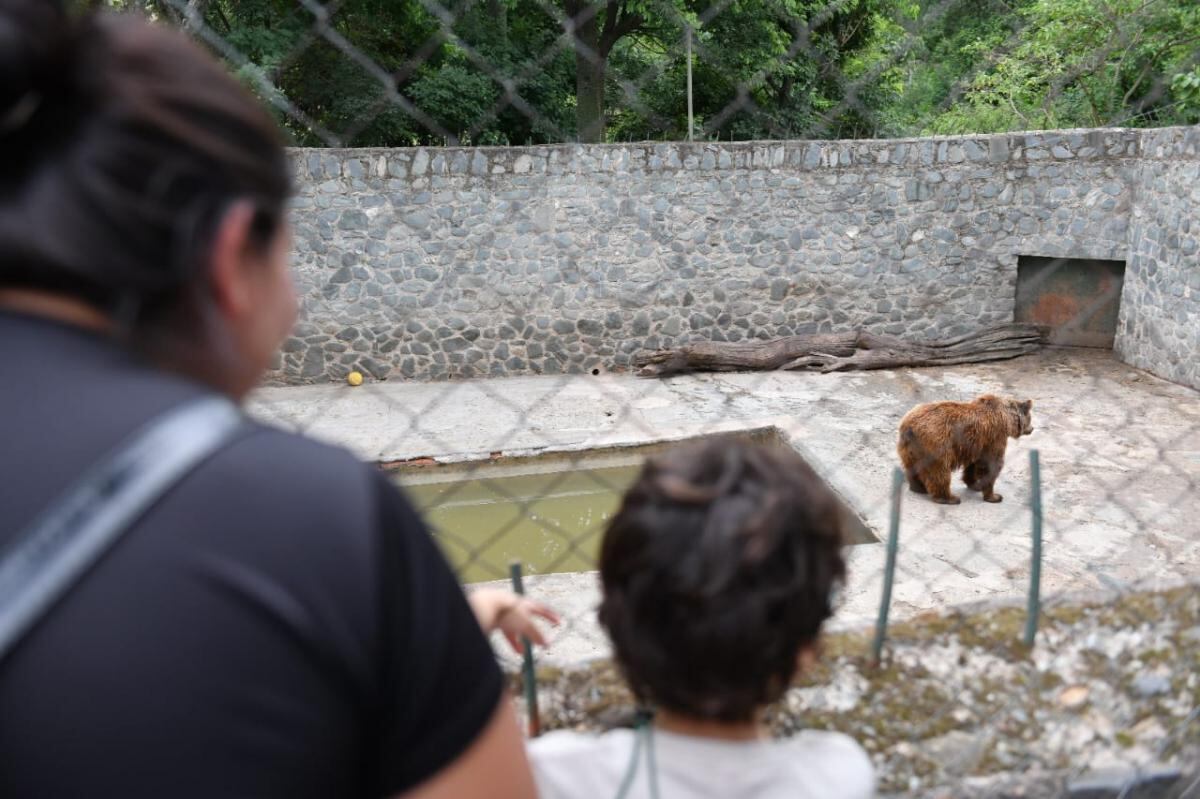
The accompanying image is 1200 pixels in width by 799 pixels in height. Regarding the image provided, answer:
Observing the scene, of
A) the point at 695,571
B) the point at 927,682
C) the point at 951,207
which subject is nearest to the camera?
the point at 695,571

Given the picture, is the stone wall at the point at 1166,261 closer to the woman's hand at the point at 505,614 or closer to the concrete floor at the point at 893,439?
the concrete floor at the point at 893,439

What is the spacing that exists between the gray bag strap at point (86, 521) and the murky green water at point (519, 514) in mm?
3788

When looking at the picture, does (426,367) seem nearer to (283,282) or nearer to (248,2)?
(248,2)

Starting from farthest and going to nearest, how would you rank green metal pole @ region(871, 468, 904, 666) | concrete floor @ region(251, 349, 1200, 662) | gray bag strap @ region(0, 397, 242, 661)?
concrete floor @ region(251, 349, 1200, 662)
green metal pole @ region(871, 468, 904, 666)
gray bag strap @ region(0, 397, 242, 661)

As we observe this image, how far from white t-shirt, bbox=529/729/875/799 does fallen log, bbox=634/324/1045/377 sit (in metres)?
6.58

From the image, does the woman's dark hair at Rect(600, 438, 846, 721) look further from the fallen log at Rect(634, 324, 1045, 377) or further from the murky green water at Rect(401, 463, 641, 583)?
the fallen log at Rect(634, 324, 1045, 377)

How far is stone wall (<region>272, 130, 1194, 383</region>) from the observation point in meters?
6.76

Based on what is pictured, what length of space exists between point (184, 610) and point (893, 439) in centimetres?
567

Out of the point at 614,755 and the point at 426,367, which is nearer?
the point at 614,755

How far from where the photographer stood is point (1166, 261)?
6.70 meters

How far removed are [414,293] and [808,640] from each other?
247 inches

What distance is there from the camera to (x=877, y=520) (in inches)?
179

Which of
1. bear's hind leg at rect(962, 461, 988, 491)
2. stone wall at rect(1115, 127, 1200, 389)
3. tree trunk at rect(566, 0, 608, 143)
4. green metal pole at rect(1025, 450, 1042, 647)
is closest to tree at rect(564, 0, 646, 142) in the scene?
tree trunk at rect(566, 0, 608, 143)

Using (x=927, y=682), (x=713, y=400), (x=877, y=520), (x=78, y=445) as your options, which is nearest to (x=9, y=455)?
(x=78, y=445)
